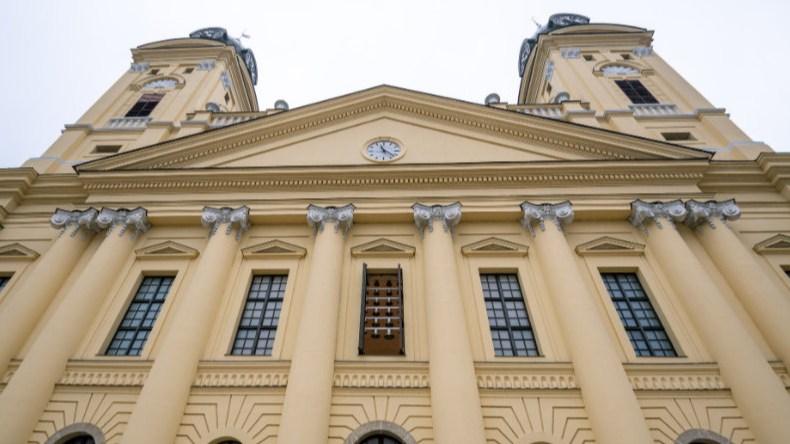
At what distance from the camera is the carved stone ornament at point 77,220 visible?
15367mm

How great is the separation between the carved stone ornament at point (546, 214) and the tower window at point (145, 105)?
19.8 m

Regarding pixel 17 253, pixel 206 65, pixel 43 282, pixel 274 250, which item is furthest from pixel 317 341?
pixel 206 65

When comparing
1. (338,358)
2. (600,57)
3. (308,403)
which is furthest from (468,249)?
(600,57)

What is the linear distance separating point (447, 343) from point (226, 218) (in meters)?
8.89

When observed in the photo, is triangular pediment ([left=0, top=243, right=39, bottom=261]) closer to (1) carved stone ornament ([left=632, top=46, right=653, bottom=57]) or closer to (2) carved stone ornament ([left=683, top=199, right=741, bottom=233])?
(2) carved stone ornament ([left=683, top=199, right=741, bottom=233])

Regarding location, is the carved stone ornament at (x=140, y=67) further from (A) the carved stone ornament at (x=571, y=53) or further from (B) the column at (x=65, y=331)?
(A) the carved stone ornament at (x=571, y=53)

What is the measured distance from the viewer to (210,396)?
11.4m

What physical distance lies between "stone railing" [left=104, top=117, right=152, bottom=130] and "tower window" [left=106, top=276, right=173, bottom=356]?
33.1ft

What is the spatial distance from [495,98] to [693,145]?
8495 millimetres

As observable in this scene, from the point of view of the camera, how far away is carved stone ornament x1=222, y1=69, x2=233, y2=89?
89.4 feet

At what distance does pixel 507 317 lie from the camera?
43.1 ft

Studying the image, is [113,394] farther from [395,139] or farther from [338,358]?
[395,139]

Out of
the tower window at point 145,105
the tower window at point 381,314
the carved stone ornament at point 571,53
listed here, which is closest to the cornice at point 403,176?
the tower window at point 381,314

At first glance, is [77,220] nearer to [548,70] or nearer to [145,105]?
[145,105]
